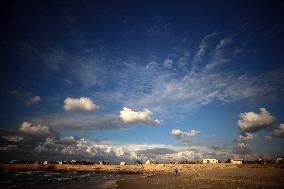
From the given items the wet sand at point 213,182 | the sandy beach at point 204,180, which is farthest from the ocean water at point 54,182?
the wet sand at point 213,182

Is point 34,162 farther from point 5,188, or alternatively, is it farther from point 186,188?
point 186,188

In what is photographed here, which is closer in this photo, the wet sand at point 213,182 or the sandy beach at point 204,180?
the wet sand at point 213,182

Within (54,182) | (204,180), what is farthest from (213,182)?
(54,182)

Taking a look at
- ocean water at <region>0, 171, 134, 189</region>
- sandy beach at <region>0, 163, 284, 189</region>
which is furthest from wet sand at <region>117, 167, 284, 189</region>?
ocean water at <region>0, 171, 134, 189</region>

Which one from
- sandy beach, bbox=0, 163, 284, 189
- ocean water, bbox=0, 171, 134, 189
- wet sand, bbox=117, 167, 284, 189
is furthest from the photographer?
ocean water, bbox=0, 171, 134, 189

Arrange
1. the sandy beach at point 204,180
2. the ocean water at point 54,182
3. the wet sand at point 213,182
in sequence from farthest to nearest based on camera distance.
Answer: the ocean water at point 54,182, the sandy beach at point 204,180, the wet sand at point 213,182

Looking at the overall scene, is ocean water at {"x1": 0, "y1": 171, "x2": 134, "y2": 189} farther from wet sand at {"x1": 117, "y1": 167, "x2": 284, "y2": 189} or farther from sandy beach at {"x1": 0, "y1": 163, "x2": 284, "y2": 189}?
wet sand at {"x1": 117, "y1": 167, "x2": 284, "y2": 189}

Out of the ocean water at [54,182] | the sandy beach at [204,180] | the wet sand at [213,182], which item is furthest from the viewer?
the ocean water at [54,182]

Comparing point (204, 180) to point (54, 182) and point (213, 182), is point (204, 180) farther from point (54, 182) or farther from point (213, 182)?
point (54, 182)

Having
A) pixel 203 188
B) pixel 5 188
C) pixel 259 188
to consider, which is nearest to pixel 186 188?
pixel 203 188

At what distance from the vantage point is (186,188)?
31922 mm

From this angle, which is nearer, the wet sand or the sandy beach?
the wet sand

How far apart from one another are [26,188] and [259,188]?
1388 inches

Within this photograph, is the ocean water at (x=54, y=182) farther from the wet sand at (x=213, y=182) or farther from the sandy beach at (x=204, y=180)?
the wet sand at (x=213, y=182)
